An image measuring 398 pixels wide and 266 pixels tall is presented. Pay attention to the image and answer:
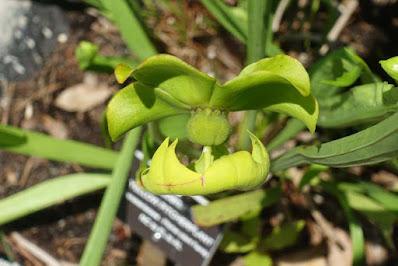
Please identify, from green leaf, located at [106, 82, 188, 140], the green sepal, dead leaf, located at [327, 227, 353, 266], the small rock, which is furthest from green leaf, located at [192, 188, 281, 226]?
the small rock

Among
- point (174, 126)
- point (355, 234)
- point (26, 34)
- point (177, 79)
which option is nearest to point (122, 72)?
point (177, 79)

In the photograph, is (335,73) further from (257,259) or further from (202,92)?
(257,259)

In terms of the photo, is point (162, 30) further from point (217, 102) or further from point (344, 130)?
point (217, 102)

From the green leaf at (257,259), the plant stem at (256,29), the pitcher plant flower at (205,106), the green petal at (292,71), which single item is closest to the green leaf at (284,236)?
the green leaf at (257,259)

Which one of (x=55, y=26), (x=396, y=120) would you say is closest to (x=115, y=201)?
(x=396, y=120)

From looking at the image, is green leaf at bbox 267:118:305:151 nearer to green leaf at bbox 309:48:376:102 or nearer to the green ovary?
green leaf at bbox 309:48:376:102

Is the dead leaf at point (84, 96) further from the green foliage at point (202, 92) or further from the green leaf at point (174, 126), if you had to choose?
the green foliage at point (202, 92)
